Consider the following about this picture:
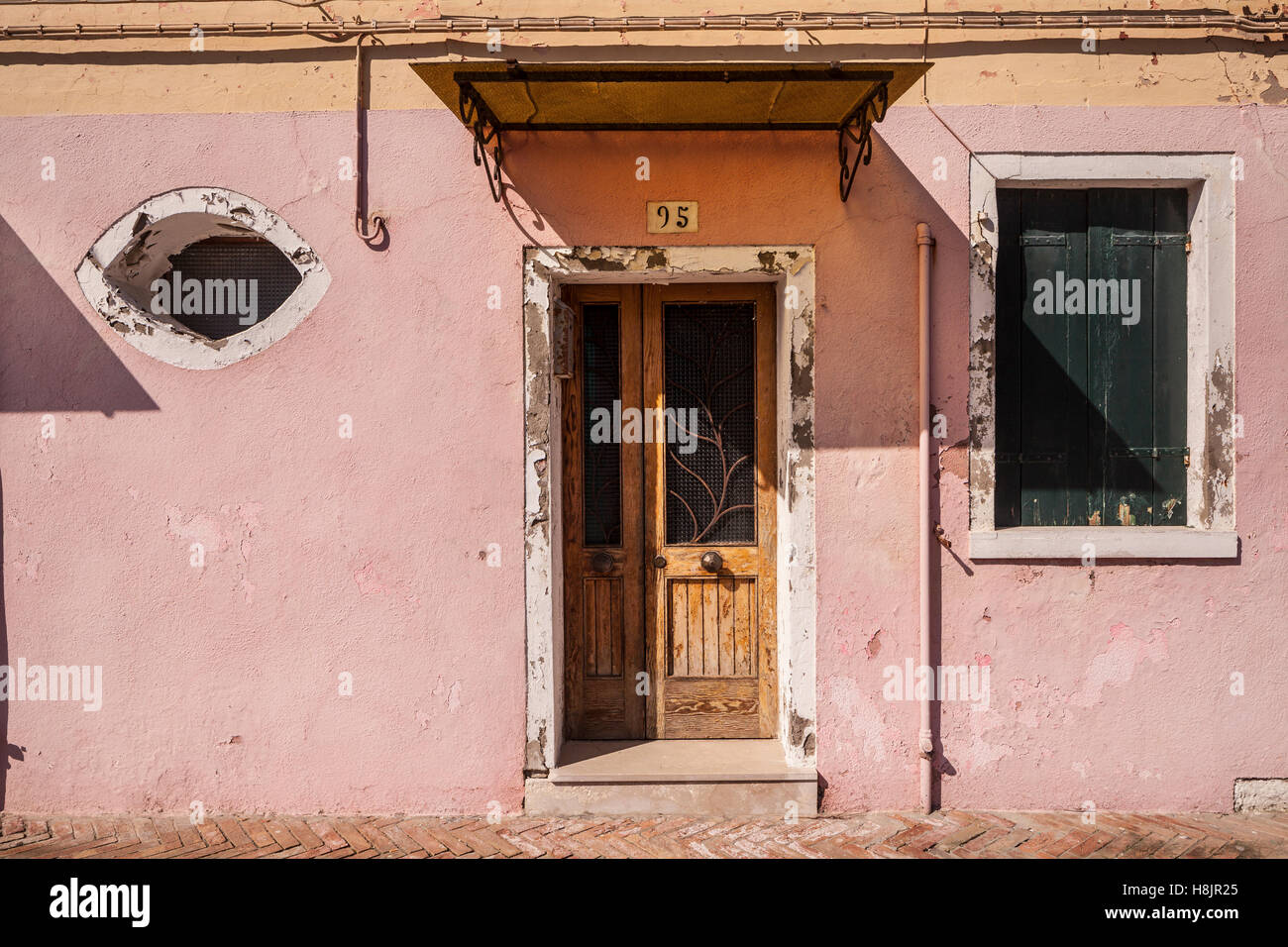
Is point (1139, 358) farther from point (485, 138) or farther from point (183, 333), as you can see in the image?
point (183, 333)

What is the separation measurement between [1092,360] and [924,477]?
1161 mm

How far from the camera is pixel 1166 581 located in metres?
4.07

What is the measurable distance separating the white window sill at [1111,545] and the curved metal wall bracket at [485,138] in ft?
10.3

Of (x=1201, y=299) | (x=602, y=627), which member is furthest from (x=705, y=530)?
(x=1201, y=299)

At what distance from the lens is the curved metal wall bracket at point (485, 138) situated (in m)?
3.79

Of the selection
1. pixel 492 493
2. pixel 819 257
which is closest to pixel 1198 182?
pixel 819 257

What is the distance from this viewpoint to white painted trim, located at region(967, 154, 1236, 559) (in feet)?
13.3

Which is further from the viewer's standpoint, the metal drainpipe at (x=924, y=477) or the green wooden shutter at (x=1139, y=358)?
the green wooden shutter at (x=1139, y=358)

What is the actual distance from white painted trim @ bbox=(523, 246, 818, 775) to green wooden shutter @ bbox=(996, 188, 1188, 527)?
1090 millimetres

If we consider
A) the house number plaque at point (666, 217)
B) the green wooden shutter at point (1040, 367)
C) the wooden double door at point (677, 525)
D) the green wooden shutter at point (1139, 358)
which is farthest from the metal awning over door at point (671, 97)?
the green wooden shutter at point (1139, 358)

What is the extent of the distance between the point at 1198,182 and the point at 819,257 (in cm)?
204

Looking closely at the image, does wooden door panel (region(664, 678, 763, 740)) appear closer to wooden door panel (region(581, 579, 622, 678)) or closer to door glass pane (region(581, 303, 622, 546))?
wooden door panel (region(581, 579, 622, 678))

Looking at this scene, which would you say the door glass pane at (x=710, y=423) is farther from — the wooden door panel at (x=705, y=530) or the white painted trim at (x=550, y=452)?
the white painted trim at (x=550, y=452)

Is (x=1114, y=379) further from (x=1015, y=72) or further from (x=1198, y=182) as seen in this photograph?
(x=1015, y=72)
